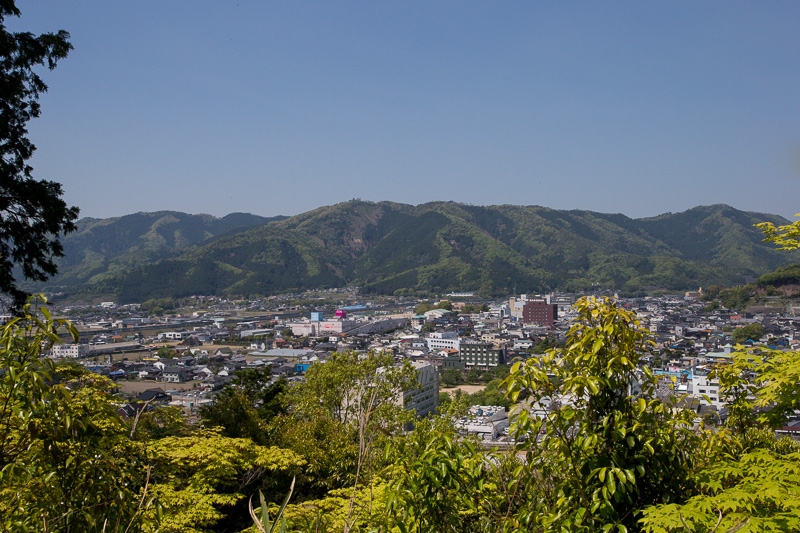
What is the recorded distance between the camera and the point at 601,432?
166cm

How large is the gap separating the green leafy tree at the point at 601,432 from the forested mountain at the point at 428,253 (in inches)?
2730

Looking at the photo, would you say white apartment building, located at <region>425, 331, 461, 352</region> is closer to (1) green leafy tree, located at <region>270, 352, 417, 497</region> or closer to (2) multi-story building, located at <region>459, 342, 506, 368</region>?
(2) multi-story building, located at <region>459, 342, 506, 368</region>

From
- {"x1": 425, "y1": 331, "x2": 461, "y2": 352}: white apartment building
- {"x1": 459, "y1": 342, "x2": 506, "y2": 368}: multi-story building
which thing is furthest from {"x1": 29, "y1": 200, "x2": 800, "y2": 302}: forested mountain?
{"x1": 459, "y1": 342, "x2": 506, "y2": 368}: multi-story building

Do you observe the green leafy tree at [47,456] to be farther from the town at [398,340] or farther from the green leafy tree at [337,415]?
A: the town at [398,340]

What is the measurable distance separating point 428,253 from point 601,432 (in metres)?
86.0

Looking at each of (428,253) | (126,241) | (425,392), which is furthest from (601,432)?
(126,241)

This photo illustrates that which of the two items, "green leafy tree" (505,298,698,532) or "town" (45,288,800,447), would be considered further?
"town" (45,288,800,447)

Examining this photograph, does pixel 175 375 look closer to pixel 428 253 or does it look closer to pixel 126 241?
pixel 428 253

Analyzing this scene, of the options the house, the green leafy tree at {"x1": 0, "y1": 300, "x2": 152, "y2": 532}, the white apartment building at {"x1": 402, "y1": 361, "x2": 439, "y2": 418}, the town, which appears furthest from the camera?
the house

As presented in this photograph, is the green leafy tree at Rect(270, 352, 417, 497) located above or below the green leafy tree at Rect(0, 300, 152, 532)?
below

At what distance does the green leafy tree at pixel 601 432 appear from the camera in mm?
1615

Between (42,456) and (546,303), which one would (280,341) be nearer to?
(546,303)

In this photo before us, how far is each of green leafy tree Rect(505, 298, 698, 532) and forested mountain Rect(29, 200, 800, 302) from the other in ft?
227

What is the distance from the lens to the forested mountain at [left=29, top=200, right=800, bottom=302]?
7394 cm
